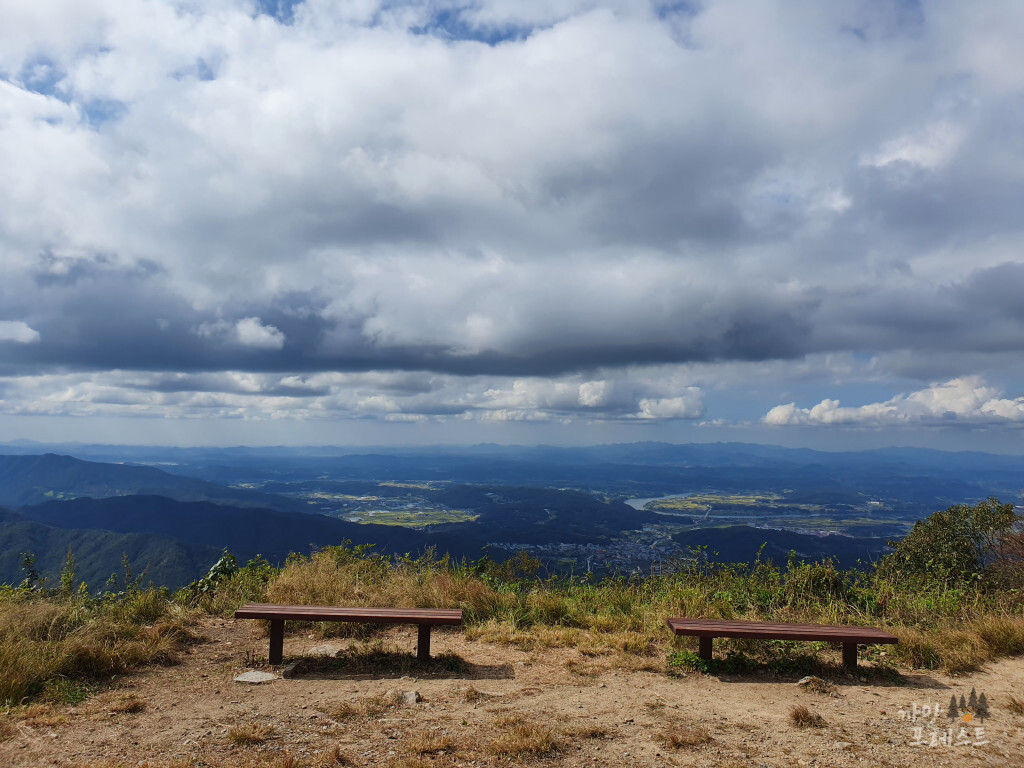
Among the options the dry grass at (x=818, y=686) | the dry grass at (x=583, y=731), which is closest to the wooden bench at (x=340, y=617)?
the dry grass at (x=583, y=731)

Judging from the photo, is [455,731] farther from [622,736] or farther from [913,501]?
[913,501]

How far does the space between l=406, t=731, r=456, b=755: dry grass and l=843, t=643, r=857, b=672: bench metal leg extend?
14.7ft

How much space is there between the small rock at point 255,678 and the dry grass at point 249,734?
1.33 meters

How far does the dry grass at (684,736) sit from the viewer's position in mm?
4266

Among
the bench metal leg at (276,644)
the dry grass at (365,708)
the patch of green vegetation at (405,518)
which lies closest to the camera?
the dry grass at (365,708)

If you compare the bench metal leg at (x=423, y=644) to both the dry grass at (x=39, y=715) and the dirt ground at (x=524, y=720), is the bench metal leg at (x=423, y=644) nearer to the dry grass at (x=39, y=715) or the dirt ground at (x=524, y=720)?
the dirt ground at (x=524, y=720)

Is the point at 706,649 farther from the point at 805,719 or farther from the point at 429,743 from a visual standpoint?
the point at 429,743

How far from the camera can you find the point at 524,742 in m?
4.18

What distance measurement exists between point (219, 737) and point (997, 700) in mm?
6960

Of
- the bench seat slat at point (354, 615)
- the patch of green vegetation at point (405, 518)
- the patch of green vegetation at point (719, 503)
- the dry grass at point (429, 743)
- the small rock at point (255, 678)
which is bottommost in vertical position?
the patch of green vegetation at point (719, 503)

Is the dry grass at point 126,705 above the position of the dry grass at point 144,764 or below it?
below

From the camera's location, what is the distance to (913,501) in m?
172

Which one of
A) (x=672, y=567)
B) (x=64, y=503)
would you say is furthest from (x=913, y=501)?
(x=64, y=503)

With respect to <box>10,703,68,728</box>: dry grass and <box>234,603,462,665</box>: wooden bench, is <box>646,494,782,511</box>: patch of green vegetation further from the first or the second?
<box>10,703,68,728</box>: dry grass
